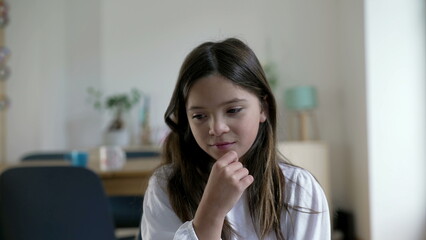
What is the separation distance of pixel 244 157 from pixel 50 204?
688mm

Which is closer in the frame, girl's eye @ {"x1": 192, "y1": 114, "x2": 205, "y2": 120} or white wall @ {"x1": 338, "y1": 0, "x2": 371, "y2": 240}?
girl's eye @ {"x1": 192, "y1": 114, "x2": 205, "y2": 120}

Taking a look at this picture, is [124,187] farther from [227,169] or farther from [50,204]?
[227,169]

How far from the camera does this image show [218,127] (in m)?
0.71

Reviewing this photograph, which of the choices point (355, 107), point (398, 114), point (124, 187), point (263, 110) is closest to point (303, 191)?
point (263, 110)

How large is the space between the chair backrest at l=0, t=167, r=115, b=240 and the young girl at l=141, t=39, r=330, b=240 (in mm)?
476

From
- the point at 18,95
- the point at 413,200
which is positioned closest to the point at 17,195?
the point at 413,200

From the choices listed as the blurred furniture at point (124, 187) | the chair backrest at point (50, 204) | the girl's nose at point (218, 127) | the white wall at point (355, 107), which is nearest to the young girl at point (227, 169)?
the girl's nose at point (218, 127)

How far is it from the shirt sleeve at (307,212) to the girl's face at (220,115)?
6.7 inches

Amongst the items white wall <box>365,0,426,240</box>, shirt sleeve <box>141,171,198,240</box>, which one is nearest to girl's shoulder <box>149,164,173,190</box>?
shirt sleeve <box>141,171,198,240</box>

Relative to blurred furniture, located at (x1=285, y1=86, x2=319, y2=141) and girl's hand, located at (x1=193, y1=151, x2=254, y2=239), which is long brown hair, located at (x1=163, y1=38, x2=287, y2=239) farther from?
blurred furniture, located at (x1=285, y1=86, x2=319, y2=141)

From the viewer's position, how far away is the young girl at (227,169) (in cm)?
69

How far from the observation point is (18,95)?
3.62 meters

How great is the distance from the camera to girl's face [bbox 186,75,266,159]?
2.36ft

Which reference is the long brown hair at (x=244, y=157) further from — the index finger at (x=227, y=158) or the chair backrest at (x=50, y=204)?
the chair backrest at (x=50, y=204)
